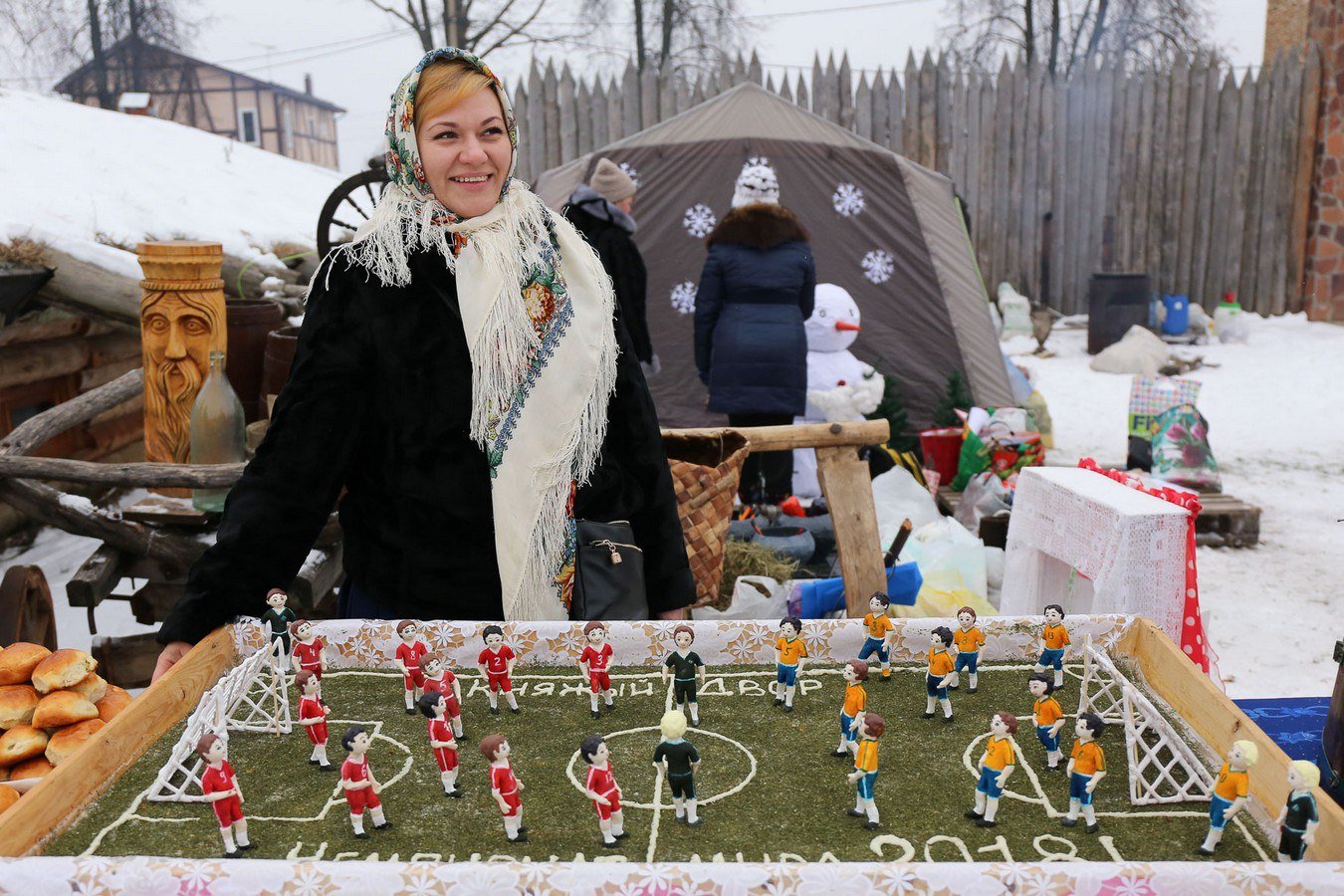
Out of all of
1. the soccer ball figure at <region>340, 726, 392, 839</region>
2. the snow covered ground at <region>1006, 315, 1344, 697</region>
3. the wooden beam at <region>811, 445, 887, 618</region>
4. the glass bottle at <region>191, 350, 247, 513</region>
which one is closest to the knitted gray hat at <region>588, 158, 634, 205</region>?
the glass bottle at <region>191, 350, 247, 513</region>

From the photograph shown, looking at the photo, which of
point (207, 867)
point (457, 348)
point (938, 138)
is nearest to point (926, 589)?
point (457, 348)

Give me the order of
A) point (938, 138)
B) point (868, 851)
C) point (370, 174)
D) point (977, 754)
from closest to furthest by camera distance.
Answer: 1. point (868, 851)
2. point (977, 754)
3. point (370, 174)
4. point (938, 138)

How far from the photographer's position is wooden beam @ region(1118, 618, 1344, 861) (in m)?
1.42

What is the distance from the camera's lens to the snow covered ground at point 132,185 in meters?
6.78

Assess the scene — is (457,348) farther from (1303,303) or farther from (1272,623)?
(1303,303)

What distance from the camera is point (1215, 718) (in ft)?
5.50

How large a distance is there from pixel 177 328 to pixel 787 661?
11.5 feet

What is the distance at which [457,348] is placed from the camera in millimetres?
2312

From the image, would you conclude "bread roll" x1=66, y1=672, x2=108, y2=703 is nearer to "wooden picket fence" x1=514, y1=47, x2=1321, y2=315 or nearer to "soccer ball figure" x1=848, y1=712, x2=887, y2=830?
"soccer ball figure" x1=848, y1=712, x2=887, y2=830

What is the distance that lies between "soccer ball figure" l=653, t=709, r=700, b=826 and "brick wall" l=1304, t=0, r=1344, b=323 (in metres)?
13.9

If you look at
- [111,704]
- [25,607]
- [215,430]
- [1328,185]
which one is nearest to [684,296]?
[215,430]

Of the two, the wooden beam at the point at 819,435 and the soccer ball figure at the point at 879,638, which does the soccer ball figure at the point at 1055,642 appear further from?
the wooden beam at the point at 819,435

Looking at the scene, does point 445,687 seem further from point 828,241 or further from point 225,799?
point 828,241

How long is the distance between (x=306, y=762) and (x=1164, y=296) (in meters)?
13.2
